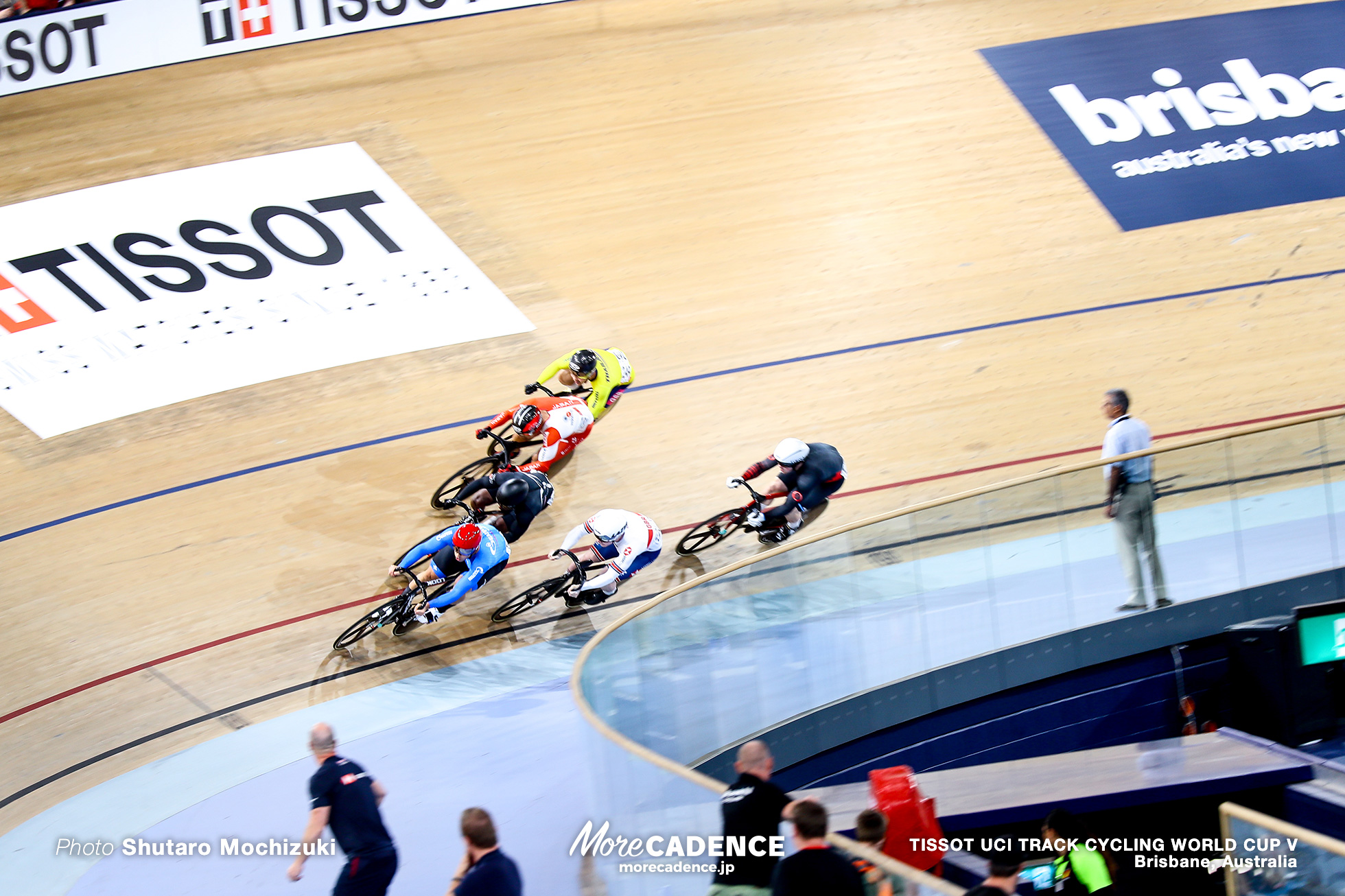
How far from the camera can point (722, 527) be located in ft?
22.0

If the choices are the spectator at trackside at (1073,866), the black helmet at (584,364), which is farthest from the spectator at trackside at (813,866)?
the black helmet at (584,364)

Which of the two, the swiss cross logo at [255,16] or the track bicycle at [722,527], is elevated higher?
the swiss cross logo at [255,16]

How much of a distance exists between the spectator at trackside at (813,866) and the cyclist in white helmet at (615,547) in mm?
3370

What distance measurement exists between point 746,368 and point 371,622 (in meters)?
3.47

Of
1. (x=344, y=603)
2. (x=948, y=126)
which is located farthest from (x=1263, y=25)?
(x=344, y=603)

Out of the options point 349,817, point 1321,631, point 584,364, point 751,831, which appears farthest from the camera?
point 584,364

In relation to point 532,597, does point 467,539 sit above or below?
above

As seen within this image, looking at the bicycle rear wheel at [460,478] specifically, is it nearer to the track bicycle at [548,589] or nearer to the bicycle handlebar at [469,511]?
the bicycle handlebar at [469,511]

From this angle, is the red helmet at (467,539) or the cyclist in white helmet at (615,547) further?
the cyclist in white helmet at (615,547)

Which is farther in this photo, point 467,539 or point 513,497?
point 513,497

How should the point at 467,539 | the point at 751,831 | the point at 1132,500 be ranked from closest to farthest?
1. the point at 751,831
2. the point at 1132,500
3. the point at 467,539

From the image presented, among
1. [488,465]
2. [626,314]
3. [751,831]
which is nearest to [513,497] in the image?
[488,465]

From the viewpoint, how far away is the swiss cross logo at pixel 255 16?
1064cm

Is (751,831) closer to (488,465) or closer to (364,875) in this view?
(364,875)
